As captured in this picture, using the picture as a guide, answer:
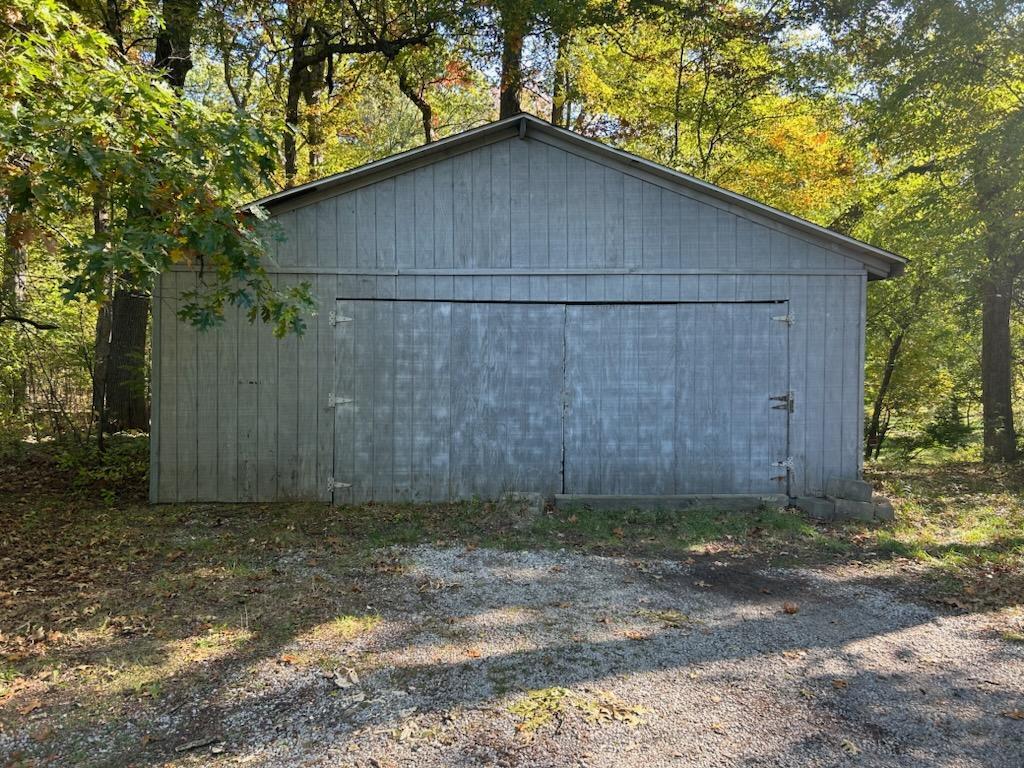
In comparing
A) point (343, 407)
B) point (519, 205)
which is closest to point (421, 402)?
point (343, 407)

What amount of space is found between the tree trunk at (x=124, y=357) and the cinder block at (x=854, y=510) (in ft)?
28.9

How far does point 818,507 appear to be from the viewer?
22.2ft

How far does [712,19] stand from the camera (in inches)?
504

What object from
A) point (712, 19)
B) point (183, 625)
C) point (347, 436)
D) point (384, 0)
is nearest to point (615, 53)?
point (712, 19)

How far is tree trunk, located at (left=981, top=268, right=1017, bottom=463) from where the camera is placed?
10.7m

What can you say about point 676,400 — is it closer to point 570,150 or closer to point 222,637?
point 570,150

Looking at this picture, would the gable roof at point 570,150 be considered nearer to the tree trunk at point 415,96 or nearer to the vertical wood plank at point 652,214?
the vertical wood plank at point 652,214

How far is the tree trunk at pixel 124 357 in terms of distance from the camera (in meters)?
9.21

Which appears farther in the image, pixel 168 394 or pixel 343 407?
pixel 343 407

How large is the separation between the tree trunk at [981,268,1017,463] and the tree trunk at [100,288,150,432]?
12.9 metres

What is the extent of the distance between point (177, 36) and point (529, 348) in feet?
24.1

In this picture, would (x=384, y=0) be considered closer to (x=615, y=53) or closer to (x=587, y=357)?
(x=615, y=53)

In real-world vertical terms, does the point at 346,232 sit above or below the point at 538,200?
below

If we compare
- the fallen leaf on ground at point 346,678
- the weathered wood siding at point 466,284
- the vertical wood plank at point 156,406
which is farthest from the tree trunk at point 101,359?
the fallen leaf on ground at point 346,678
